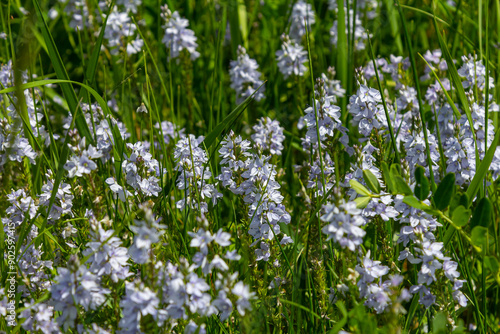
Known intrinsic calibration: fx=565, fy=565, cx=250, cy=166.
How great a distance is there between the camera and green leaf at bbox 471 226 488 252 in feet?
6.63

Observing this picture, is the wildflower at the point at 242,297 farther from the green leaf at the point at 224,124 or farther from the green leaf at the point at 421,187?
the green leaf at the point at 224,124

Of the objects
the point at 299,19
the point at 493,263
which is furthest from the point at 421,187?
the point at 299,19

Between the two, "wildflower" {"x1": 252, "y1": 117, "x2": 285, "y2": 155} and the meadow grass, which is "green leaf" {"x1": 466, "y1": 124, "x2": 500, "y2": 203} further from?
"wildflower" {"x1": 252, "y1": 117, "x2": 285, "y2": 155}

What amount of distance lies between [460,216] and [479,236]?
3.8 inches

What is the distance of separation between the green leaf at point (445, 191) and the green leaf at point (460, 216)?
8 centimetres

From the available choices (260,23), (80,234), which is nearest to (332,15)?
(260,23)

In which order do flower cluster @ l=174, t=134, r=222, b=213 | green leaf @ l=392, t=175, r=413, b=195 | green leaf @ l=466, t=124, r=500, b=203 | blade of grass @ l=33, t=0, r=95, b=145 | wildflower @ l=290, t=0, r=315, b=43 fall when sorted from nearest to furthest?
green leaf @ l=392, t=175, r=413, b=195 < green leaf @ l=466, t=124, r=500, b=203 < flower cluster @ l=174, t=134, r=222, b=213 < blade of grass @ l=33, t=0, r=95, b=145 < wildflower @ l=290, t=0, r=315, b=43

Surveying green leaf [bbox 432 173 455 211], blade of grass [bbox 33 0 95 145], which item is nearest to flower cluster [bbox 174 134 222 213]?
blade of grass [bbox 33 0 95 145]

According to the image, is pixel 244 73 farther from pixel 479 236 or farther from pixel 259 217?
pixel 479 236

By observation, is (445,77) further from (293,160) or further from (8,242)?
(8,242)

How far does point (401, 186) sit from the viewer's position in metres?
→ 2.13

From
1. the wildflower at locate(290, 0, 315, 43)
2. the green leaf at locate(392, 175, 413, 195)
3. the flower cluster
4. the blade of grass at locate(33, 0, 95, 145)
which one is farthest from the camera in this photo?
the wildflower at locate(290, 0, 315, 43)

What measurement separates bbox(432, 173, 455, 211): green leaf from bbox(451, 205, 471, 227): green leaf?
0.08m

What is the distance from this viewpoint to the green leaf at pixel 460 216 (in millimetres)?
2046
